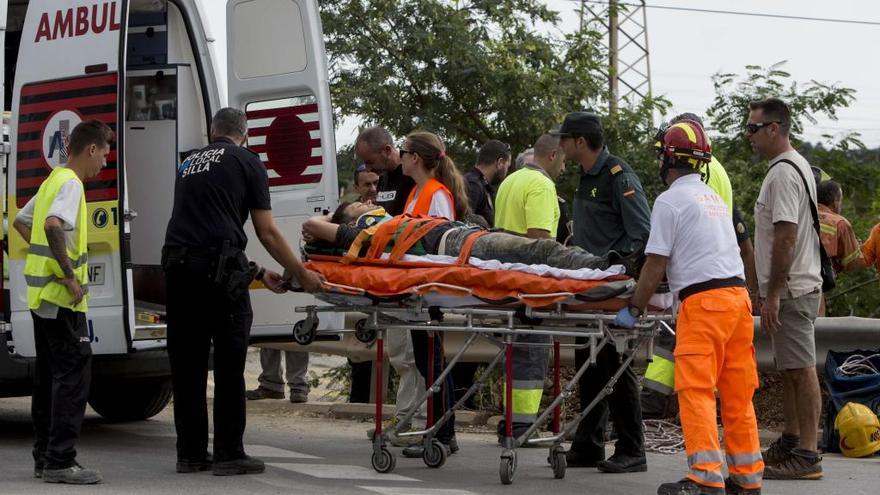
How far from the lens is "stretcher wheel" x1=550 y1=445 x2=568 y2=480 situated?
7.45 m

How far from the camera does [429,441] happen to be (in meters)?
7.76

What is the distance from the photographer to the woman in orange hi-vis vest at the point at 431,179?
8078mm

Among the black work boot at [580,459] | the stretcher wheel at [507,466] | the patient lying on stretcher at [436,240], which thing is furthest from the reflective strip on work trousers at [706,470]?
the black work boot at [580,459]

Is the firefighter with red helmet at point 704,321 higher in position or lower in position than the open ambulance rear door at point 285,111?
lower

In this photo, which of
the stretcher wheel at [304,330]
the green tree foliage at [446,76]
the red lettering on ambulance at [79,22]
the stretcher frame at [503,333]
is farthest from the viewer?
the green tree foliage at [446,76]

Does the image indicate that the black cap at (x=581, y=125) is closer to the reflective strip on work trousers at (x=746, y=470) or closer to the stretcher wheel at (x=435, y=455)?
the stretcher wheel at (x=435, y=455)

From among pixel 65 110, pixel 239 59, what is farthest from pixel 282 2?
pixel 65 110

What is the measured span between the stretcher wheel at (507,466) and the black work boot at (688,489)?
91cm

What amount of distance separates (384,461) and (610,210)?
175 cm

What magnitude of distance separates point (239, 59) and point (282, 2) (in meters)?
0.45

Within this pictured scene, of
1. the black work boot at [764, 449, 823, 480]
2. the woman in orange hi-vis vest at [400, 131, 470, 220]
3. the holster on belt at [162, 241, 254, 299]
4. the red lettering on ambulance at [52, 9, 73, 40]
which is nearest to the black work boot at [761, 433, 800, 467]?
the black work boot at [764, 449, 823, 480]

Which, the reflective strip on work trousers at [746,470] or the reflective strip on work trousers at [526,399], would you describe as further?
the reflective strip on work trousers at [526,399]

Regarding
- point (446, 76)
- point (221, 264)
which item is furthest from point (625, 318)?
point (446, 76)

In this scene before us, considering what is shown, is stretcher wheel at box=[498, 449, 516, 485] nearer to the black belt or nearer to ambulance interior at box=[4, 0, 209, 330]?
the black belt
